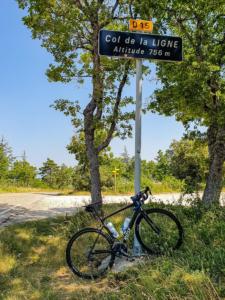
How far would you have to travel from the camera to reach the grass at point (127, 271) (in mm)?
4469

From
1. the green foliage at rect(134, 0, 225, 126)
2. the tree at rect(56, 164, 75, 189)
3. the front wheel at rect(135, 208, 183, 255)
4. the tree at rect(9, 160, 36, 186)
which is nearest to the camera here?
the front wheel at rect(135, 208, 183, 255)

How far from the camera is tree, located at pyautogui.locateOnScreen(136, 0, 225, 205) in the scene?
9625 mm

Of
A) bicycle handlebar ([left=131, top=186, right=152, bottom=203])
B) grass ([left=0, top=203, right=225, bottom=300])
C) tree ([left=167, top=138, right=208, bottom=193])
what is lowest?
grass ([left=0, top=203, right=225, bottom=300])

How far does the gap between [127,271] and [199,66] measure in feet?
18.1

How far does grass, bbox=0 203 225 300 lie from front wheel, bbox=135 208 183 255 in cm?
19

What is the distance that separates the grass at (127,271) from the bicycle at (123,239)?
203mm

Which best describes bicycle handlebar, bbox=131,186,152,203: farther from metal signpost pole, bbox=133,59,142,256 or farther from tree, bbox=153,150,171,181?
tree, bbox=153,150,171,181

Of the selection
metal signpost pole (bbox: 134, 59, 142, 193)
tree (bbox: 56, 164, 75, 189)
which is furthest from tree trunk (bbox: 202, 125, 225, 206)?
tree (bbox: 56, 164, 75, 189)

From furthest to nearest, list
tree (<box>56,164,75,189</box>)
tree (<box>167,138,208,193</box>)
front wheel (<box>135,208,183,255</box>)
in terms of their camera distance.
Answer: tree (<box>56,164,75,189</box>), tree (<box>167,138,208,193</box>), front wheel (<box>135,208,183,255</box>)

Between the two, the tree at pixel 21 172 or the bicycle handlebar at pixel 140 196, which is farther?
the tree at pixel 21 172

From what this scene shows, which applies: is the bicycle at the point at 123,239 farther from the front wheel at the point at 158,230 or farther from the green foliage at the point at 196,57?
the green foliage at the point at 196,57

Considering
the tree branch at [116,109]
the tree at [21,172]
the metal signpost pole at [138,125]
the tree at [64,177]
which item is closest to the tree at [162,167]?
the tree at [64,177]

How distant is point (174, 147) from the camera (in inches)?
1250

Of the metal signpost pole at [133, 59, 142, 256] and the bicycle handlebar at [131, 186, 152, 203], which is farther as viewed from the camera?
the metal signpost pole at [133, 59, 142, 256]
